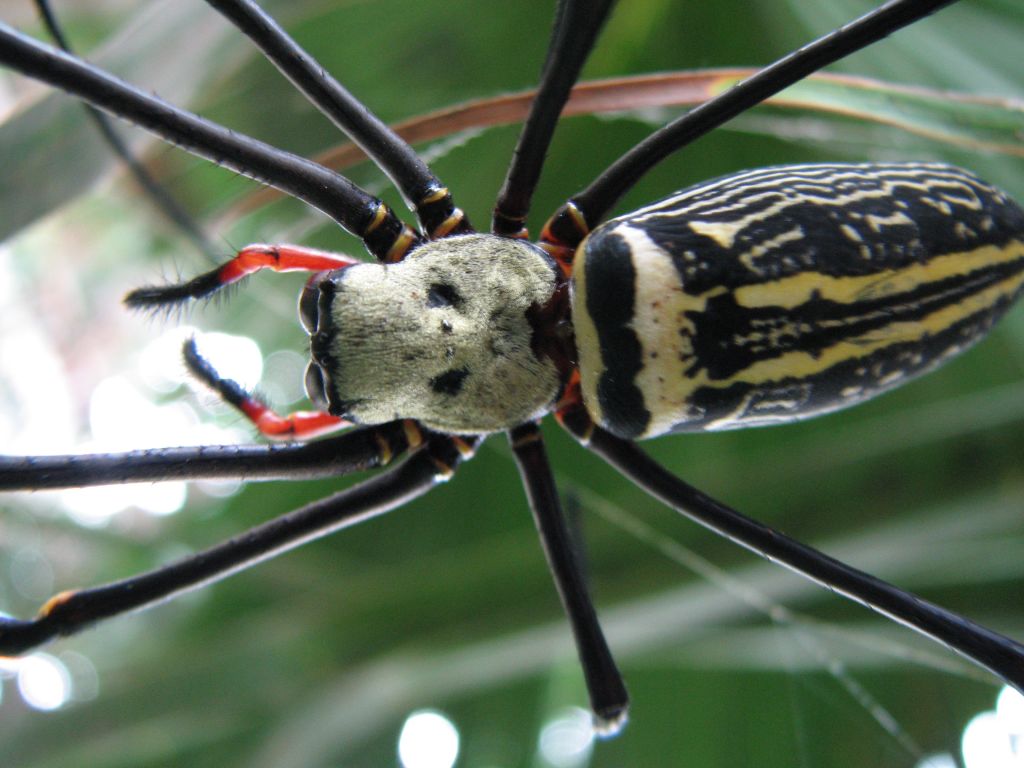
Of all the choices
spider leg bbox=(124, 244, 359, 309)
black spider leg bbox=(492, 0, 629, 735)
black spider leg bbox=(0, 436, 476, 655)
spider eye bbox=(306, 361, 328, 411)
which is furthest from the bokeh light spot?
spider leg bbox=(124, 244, 359, 309)

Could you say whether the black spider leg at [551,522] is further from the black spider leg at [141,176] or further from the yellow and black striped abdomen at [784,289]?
the black spider leg at [141,176]

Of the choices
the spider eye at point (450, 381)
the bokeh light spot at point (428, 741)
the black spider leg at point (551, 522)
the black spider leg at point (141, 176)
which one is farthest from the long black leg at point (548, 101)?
the bokeh light spot at point (428, 741)

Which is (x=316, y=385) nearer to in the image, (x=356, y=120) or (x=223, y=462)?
(x=223, y=462)

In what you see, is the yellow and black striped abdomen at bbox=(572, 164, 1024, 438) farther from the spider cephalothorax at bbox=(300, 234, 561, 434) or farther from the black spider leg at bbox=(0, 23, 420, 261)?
the black spider leg at bbox=(0, 23, 420, 261)

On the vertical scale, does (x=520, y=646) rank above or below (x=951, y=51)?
below

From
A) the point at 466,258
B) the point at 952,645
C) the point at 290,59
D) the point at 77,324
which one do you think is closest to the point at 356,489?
the point at 466,258

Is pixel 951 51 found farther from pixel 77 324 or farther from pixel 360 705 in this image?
pixel 77 324
